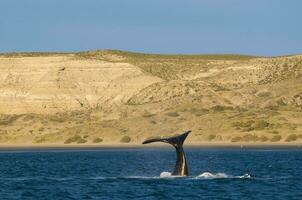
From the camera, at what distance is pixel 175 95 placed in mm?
169250

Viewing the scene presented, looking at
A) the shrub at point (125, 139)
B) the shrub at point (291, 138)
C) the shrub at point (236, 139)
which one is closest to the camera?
the shrub at point (291, 138)

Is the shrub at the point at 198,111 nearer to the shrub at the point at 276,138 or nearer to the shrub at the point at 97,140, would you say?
the shrub at the point at 97,140

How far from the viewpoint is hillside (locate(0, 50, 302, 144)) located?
135250mm

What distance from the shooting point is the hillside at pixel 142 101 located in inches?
5325

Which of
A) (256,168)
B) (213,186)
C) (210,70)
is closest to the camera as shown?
(213,186)

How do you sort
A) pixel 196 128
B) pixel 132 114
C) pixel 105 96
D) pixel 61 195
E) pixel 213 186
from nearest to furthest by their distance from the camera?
pixel 61 195 → pixel 213 186 → pixel 196 128 → pixel 132 114 → pixel 105 96

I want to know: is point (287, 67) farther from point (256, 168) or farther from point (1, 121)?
point (256, 168)

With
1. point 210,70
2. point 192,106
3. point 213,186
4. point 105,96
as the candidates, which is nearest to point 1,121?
point 105,96

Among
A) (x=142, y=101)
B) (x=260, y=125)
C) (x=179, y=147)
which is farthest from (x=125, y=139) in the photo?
(x=179, y=147)

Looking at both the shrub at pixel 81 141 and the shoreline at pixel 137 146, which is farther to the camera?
the shrub at pixel 81 141

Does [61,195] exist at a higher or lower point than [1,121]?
higher

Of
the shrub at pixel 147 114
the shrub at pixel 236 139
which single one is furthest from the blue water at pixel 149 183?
the shrub at pixel 147 114

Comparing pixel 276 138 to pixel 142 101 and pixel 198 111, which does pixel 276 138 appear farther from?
pixel 142 101

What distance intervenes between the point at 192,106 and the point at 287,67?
39.3m
